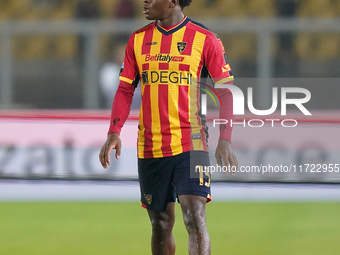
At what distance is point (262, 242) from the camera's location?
4.10 meters

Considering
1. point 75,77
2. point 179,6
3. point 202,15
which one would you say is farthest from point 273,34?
point 179,6

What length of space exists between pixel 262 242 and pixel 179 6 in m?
2.03

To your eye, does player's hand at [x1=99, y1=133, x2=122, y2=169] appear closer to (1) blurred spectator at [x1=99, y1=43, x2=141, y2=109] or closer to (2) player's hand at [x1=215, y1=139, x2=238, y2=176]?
(2) player's hand at [x1=215, y1=139, x2=238, y2=176]

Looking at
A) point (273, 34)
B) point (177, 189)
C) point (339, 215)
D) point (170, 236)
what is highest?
point (273, 34)

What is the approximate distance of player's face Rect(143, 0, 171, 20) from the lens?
2.80m

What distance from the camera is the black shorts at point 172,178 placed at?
107 inches

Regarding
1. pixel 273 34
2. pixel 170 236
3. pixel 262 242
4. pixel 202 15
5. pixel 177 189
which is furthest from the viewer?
pixel 202 15

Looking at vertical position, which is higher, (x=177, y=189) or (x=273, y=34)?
(x=273, y=34)

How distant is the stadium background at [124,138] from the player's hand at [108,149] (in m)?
1.20

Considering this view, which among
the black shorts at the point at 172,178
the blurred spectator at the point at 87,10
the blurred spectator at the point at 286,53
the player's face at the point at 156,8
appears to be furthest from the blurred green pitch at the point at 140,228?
the blurred spectator at the point at 87,10

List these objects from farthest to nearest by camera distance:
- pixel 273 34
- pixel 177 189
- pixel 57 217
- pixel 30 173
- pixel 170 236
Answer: pixel 273 34, pixel 30 173, pixel 57 217, pixel 170 236, pixel 177 189

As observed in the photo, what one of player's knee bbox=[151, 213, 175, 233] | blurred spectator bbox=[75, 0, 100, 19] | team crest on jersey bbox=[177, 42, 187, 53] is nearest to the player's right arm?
team crest on jersey bbox=[177, 42, 187, 53]

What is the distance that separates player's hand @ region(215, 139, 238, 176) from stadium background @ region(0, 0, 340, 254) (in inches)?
52.0

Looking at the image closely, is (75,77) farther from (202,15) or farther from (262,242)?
(262,242)
